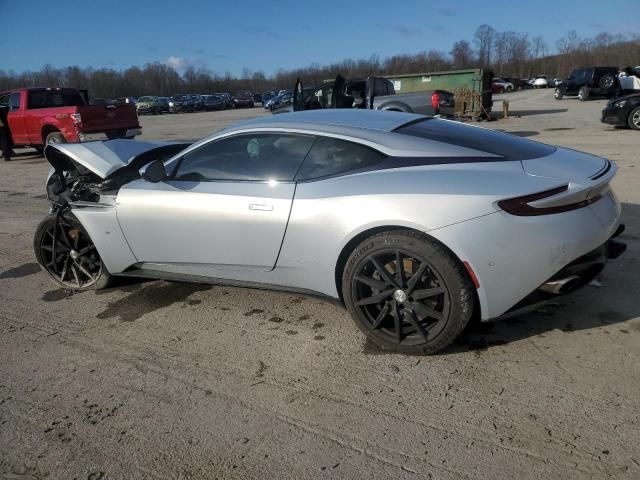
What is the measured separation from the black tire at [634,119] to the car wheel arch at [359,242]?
1309 cm

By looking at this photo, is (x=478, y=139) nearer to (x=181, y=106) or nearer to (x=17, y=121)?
(x=17, y=121)

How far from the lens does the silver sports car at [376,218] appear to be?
2.69 meters

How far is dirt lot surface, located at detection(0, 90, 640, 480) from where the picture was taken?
2234 millimetres

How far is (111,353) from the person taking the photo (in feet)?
10.7

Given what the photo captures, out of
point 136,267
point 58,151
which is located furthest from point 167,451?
point 58,151

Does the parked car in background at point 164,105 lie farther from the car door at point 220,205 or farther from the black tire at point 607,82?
the car door at point 220,205

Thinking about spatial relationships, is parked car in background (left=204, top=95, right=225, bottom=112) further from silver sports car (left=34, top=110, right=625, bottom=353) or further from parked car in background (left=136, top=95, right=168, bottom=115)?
silver sports car (left=34, top=110, right=625, bottom=353)

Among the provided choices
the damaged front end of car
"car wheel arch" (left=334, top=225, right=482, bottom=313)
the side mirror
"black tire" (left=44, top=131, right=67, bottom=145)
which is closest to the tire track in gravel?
"car wheel arch" (left=334, top=225, right=482, bottom=313)

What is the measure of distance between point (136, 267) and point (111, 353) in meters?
0.87

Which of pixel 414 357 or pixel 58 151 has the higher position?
pixel 58 151

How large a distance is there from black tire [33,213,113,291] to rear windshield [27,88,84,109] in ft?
34.5

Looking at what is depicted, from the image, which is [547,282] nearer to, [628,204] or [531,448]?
[531,448]

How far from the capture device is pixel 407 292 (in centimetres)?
290

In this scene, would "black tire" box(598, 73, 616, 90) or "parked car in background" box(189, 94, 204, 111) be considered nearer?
"black tire" box(598, 73, 616, 90)
